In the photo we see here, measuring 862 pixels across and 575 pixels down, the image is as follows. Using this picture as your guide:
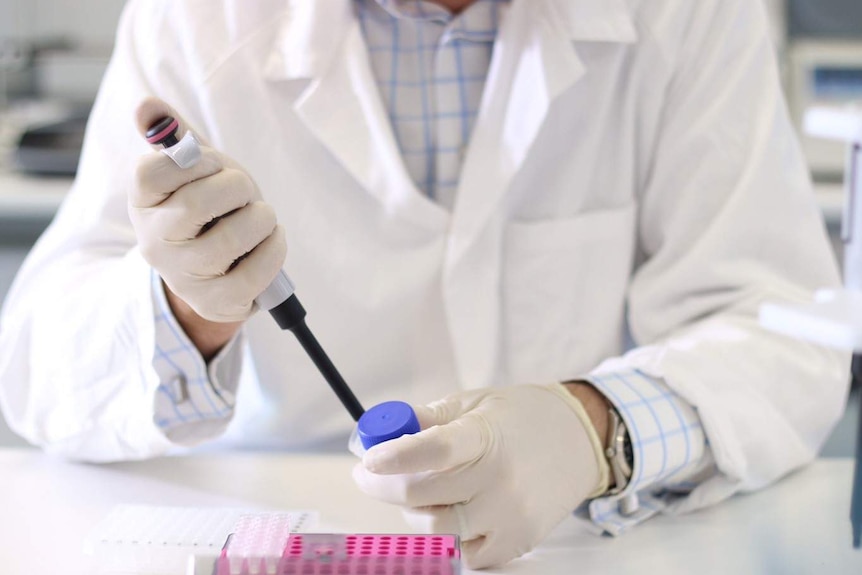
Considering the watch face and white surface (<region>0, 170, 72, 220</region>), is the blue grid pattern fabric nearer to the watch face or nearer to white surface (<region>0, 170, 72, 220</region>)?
the watch face

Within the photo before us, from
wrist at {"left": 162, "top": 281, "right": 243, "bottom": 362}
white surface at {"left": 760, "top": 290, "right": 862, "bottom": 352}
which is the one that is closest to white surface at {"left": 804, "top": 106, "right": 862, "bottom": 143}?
white surface at {"left": 760, "top": 290, "right": 862, "bottom": 352}

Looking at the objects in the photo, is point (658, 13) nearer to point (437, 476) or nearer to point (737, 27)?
point (737, 27)

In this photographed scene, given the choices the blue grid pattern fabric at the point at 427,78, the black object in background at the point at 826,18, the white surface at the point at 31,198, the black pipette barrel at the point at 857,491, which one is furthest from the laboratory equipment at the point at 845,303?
the black object in background at the point at 826,18

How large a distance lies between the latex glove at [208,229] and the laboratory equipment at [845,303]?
36 centimetres

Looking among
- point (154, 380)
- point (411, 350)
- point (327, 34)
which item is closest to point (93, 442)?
Result: point (154, 380)

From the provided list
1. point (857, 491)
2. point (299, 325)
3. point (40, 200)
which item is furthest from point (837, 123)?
point (40, 200)

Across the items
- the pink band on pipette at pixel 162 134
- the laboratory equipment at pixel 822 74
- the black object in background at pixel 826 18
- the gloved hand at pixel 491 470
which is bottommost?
the laboratory equipment at pixel 822 74

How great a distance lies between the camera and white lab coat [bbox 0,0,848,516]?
1.06 metres

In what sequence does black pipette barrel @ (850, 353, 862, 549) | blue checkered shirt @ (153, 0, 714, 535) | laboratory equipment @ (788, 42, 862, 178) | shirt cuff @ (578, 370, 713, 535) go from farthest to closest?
laboratory equipment @ (788, 42, 862, 178) < blue checkered shirt @ (153, 0, 714, 535) < shirt cuff @ (578, 370, 713, 535) < black pipette barrel @ (850, 353, 862, 549)

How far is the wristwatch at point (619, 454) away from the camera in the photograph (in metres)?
0.86

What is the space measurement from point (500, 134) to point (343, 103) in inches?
6.8

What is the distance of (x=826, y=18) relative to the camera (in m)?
2.34

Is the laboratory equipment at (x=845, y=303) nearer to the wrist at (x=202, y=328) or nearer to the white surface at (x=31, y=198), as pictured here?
the wrist at (x=202, y=328)

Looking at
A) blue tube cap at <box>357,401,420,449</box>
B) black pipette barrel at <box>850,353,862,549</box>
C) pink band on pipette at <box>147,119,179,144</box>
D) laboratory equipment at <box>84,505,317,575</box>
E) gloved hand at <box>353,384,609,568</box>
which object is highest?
pink band on pipette at <box>147,119,179,144</box>
